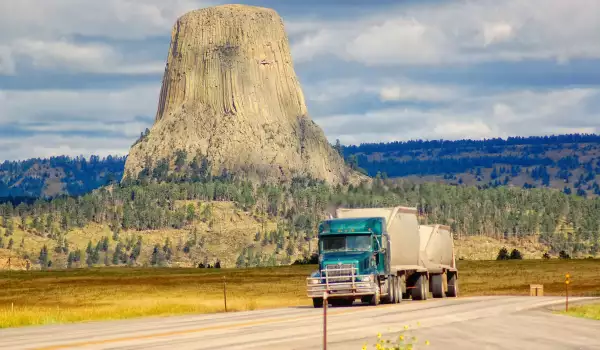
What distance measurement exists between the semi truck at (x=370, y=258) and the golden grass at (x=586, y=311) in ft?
29.5

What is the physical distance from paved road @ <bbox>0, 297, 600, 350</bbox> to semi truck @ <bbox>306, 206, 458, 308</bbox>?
21.9 ft

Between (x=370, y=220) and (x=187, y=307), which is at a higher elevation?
(x=370, y=220)

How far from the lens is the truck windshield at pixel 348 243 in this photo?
50.9 meters

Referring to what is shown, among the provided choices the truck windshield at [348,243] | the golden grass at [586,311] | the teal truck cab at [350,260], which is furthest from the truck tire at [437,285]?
the golden grass at [586,311]

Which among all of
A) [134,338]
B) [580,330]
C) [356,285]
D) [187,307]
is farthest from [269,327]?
[187,307]

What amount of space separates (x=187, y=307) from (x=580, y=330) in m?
23.9

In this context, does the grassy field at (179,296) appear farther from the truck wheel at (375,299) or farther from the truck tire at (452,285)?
the truck tire at (452,285)

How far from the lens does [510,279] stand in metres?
112

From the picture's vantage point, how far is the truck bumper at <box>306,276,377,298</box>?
49625 mm

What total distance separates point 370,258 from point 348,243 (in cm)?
129

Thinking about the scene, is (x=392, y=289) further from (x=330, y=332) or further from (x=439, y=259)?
(x=330, y=332)

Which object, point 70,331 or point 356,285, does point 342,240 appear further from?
point 70,331

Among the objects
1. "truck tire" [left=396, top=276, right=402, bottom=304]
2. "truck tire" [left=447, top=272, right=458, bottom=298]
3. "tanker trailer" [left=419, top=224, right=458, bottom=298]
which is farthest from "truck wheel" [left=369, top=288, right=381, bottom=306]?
"truck tire" [left=447, top=272, right=458, bottom=298]

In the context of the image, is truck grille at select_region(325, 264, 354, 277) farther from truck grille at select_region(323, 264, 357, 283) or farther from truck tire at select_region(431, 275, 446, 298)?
truck tire at select_region(431, 275, 446, 298)
